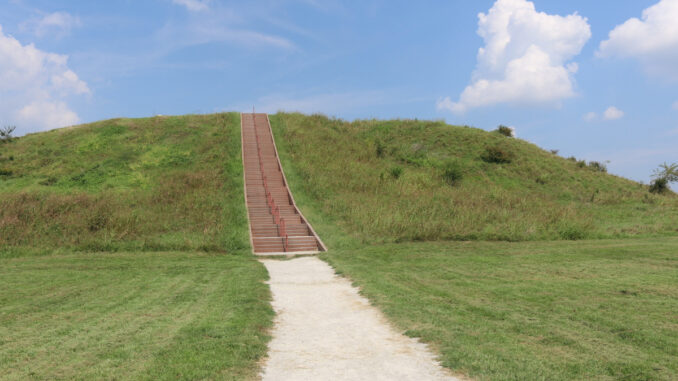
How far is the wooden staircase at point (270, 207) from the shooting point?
19766 mm

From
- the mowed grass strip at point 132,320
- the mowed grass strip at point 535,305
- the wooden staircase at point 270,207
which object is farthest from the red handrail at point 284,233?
the mowed grass strip at point 132,320

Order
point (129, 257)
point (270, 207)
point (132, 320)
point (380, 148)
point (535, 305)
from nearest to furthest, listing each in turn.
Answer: point (132, 320) < point (535, 305) < point (129, 257) < point (270, 207) < point (380, 148)

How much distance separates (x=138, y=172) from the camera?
30672mm

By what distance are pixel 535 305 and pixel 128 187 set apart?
87.0 ft

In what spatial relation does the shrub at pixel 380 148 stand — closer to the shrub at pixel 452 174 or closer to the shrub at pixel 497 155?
the shrub at pixel 452 174

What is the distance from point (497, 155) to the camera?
3847 cm

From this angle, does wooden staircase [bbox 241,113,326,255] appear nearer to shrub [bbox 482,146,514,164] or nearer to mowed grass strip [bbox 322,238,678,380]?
mowed grass strip [bbox 322,238,678,380]

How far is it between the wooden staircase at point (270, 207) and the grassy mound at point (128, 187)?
74 centimetres

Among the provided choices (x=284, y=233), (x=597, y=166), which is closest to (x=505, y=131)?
(x=597, y=166)

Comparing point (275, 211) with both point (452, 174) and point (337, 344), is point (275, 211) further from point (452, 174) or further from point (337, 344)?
point (337, 344)

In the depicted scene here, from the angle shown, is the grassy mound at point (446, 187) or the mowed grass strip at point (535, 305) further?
the grassy mound at point (446, 187)

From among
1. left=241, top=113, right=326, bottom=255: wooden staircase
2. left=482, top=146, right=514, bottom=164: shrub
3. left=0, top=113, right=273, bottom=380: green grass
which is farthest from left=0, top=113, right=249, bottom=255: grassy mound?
left=482, top=146, right=514, bottom=164: shrub

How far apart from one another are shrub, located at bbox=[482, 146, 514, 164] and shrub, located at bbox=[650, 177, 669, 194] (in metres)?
12.5

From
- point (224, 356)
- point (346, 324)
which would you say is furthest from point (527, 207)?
point (224, 356)
